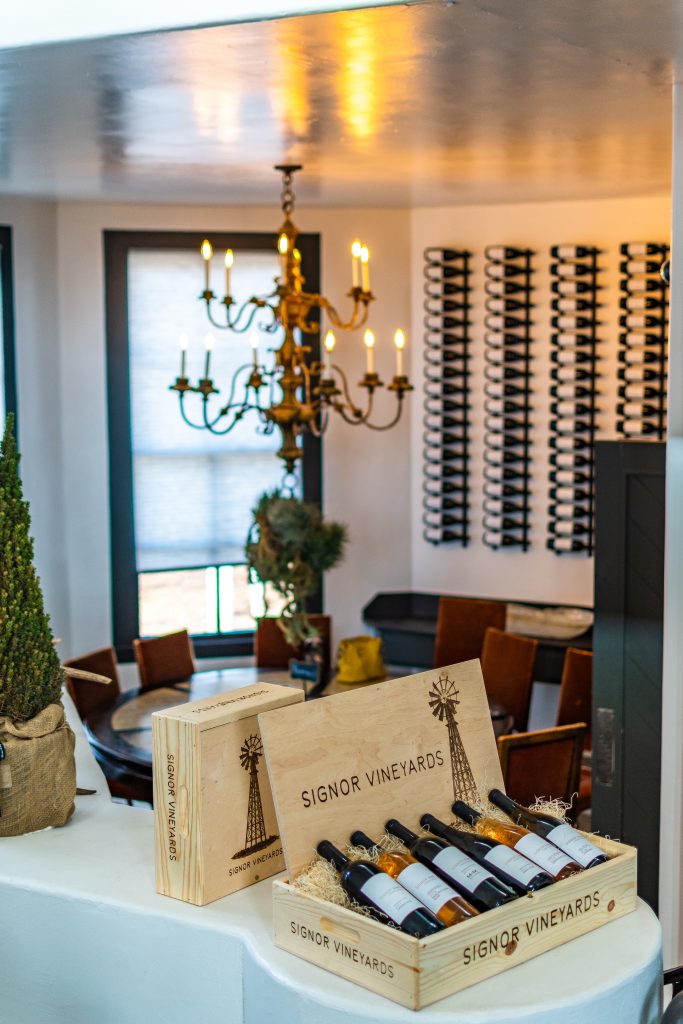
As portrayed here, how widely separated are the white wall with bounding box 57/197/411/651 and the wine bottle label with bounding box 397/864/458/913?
4.75 metres

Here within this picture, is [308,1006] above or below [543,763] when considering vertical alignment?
above

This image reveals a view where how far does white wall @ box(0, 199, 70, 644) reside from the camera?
19.4 feet

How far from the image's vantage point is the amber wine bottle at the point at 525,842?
1.84 m

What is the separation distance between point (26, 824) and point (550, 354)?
14.9 ft

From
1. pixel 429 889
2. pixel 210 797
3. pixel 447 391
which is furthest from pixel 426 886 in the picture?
pixel 447 391

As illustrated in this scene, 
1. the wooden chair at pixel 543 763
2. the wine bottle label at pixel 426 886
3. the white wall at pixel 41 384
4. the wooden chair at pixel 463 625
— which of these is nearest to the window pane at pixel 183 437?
the white wall at pixel 41 384

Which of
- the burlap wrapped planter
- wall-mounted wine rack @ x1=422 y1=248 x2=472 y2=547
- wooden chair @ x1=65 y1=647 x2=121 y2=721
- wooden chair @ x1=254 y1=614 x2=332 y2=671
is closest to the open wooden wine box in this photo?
the burlap wrapped planter

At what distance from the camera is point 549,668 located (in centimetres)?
564

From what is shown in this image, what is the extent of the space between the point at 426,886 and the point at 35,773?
2.88 feet

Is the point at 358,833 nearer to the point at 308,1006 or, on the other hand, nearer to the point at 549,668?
the point at 308,1006

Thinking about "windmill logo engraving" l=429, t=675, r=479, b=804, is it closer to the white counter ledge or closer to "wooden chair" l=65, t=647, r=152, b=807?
the white counter ledge

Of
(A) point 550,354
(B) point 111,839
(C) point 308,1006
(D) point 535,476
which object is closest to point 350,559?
(D) point 535,476

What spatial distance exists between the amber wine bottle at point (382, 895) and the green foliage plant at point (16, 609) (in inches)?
28.8

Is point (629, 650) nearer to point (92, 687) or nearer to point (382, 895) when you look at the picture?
point (382, 895)
